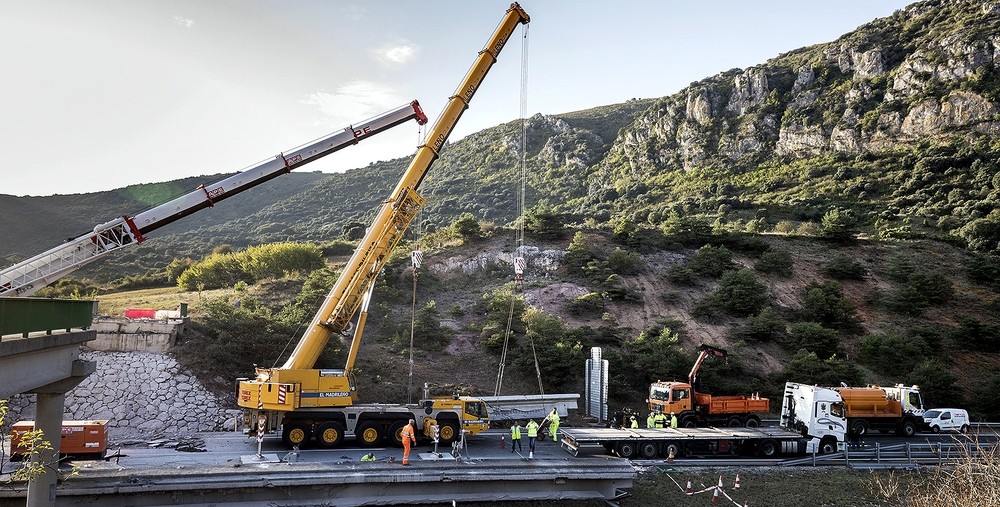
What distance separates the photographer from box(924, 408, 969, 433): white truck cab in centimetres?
2641

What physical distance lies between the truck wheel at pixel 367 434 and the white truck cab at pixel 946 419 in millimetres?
23066

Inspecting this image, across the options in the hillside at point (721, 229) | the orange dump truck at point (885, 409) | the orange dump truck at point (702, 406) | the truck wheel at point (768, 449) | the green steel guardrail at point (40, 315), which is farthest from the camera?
the hillside at point (721, 229)

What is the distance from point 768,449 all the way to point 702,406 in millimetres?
3571

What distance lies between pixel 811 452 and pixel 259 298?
29501 mm

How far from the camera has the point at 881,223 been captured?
5647 centimetres

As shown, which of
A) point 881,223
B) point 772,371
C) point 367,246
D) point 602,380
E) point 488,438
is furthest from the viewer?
point 881,223

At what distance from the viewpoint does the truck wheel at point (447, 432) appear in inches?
792

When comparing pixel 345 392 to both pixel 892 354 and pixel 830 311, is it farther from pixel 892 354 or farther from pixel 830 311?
pixel 830 311

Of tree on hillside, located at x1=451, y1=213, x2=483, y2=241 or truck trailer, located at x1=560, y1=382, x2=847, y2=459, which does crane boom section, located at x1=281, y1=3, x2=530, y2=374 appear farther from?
tree on hillside, located at x1=451, y1=213, x2=483, y2=241

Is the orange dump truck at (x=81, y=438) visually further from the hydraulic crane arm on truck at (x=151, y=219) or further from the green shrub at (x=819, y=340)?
the green shrub at (x=819, y=340)

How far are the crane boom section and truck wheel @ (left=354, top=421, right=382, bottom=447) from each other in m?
1.81

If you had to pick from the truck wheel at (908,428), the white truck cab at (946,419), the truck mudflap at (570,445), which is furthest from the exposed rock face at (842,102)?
the truck mudflap at (570,445)

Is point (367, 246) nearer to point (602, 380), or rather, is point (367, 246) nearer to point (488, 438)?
point (488, 438)

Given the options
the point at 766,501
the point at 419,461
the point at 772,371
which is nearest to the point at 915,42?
the point at 772,371
